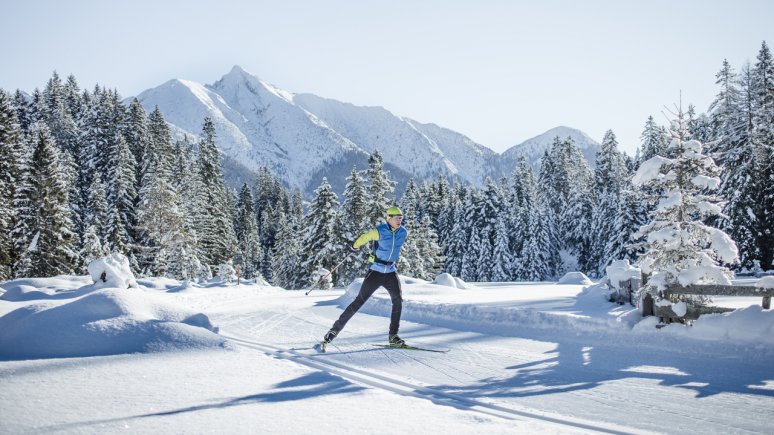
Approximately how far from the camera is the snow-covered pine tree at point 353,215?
38828 mm

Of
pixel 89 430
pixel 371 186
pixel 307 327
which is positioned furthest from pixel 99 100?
pixel 89 430

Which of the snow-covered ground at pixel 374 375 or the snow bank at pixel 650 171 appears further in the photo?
the snow bank at pixel 650 171

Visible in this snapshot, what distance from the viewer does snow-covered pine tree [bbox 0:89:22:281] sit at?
2844cm

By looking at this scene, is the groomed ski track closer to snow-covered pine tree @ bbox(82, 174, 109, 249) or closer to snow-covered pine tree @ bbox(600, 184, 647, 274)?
snow-covered pine tree @ bbox(82, 174, 109, 249)

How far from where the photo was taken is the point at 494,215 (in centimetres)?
5772

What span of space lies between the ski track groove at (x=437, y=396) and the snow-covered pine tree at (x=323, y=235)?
3112 centimetres

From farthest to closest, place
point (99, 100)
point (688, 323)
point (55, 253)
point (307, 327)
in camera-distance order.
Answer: point (99, 100) → point (55, 253) → point (307, 327) → point (688, 323)

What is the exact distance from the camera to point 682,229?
9125mm

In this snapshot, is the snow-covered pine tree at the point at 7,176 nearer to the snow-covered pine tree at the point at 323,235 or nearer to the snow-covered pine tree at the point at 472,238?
the snow-covered pine tree at the point at 323,235

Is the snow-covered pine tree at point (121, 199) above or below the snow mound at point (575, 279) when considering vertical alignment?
above

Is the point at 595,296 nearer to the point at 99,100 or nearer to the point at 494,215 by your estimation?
the point at 494,215

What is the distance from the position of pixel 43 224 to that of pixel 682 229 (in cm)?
3739

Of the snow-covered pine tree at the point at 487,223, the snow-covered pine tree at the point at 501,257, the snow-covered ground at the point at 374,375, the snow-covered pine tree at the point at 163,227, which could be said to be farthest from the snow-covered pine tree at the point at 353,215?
the snow-covered ground at the point at 374,375

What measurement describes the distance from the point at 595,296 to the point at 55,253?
34512 mm
